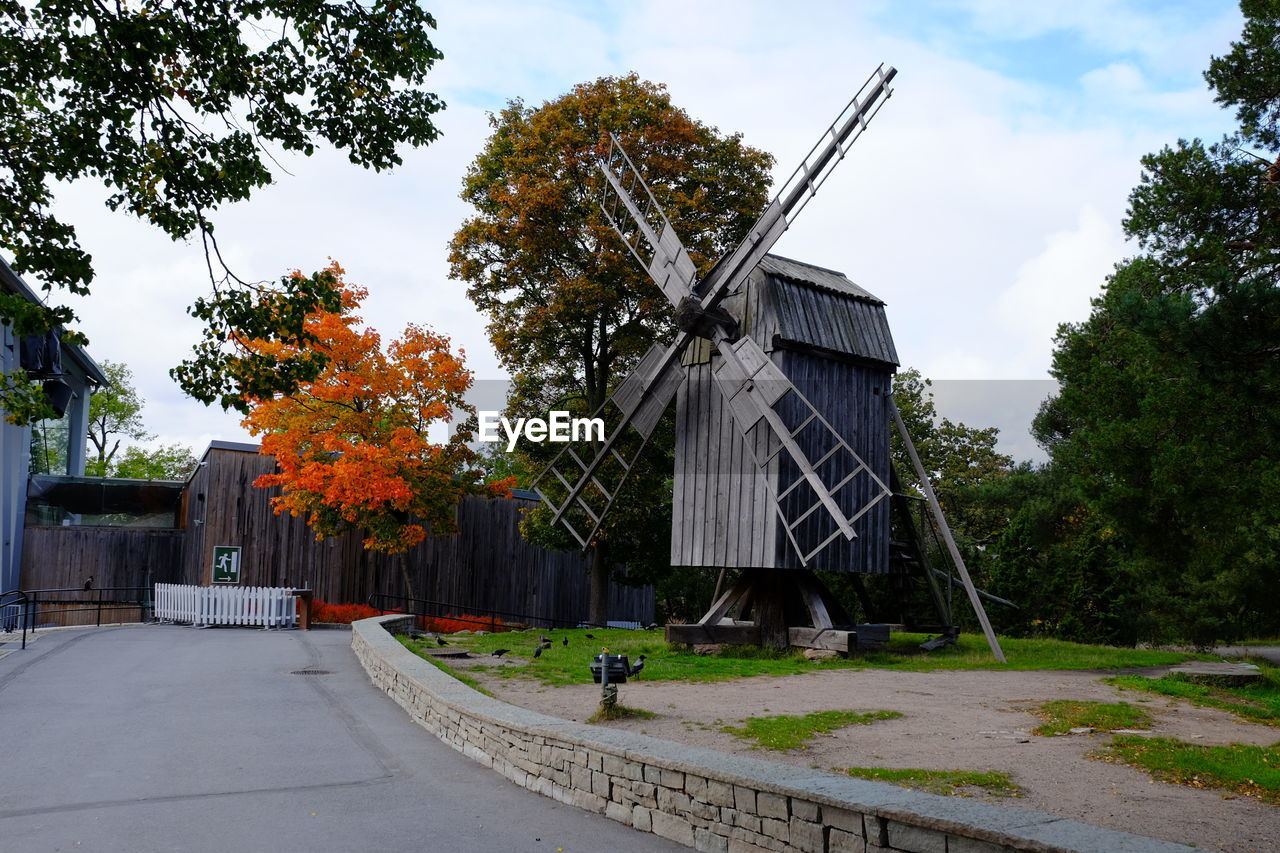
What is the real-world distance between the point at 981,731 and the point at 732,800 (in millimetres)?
4686

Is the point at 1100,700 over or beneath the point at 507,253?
beneath

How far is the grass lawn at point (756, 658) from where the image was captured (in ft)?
48.6

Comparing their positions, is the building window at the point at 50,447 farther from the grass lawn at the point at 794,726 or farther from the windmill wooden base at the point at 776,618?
the grass lawn at the point at 794,726

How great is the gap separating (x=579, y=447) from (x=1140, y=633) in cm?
1604

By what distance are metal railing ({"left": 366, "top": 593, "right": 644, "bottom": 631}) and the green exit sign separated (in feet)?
11.9

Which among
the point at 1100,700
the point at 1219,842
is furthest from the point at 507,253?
the point at 1219,842

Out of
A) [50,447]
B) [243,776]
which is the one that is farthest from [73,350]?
[243,776]

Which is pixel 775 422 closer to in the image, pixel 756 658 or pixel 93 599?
pixel 756 658

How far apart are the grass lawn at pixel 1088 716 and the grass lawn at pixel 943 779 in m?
2.66

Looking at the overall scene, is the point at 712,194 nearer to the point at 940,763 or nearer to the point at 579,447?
the point at 579,447

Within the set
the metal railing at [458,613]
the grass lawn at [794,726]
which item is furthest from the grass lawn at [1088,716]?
the metal railing at [458,613]

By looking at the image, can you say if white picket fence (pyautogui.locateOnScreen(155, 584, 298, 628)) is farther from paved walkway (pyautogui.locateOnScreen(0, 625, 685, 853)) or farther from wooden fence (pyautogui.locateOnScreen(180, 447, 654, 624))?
paved walkway (pyautogui.locateOnScreen(0, 625, 685, 853))

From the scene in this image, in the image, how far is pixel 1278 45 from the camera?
1491 cm

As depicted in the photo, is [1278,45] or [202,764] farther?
[1278,45]
